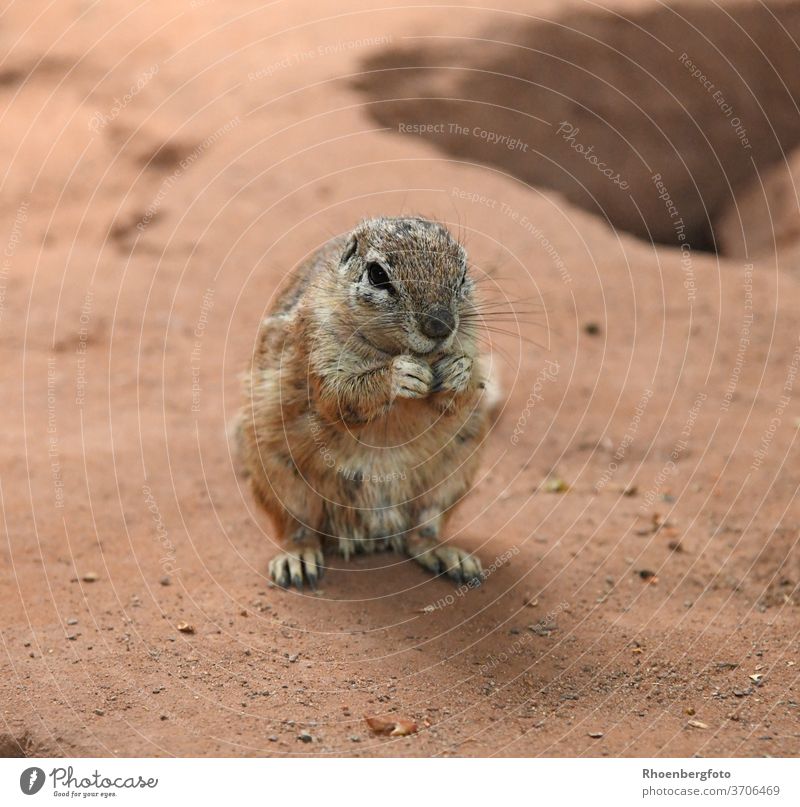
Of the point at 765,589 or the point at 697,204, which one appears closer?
the point at 765,589

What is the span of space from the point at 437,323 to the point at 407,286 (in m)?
0.23

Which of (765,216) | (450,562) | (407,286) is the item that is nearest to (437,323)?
(407,286)

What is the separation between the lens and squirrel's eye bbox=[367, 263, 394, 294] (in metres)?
4.59

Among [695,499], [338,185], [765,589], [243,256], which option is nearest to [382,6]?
[338,185]

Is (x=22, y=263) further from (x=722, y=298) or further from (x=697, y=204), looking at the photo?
(x=697, y=204)

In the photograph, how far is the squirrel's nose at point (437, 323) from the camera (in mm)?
4418

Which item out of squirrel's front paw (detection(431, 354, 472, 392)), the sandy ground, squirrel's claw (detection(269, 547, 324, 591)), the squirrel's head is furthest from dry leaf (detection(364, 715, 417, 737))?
the squirrel's head

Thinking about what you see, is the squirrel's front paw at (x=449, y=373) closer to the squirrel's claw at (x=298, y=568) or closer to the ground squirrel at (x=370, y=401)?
the ground squirrel at (x=370, y=401)

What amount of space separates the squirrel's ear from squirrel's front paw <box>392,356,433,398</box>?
688 mm

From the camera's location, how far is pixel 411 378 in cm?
450

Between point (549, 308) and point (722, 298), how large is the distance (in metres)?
1.48
